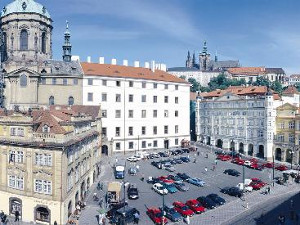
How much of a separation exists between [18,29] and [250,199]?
67685mm

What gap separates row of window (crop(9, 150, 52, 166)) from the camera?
139 feet

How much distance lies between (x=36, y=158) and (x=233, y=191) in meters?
29.7

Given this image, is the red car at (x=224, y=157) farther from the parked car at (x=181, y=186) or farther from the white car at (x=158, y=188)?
the white car at (x=158, y=188)

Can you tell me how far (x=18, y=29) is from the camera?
87562mm

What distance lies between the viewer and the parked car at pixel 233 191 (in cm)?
5389

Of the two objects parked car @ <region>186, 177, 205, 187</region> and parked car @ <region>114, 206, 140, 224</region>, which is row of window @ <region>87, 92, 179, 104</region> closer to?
parked car @ <region>186, 177, 205, 187</region>

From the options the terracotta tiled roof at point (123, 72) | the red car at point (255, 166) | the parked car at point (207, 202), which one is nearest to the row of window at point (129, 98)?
the terracotta tiled roof at point (123, 72)

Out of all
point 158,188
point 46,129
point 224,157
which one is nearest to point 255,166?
point 224,157

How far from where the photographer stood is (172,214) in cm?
4419

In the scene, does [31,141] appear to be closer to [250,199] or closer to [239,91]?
[250,199]

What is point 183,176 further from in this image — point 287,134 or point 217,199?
point 287,134

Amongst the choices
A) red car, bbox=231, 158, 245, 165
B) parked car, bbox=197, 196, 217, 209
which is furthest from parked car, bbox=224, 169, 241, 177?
parked car, bbox=197, 196, 217, 209

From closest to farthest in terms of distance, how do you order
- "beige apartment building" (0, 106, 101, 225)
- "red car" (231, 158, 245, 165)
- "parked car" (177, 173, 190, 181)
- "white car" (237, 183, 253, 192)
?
1. "beige apartment building" (0, 106, 101, 225)
2. "white car" (237, 183, 253, 192)
3. "parked car" (177, 173, 190, 181)
4. "red car" (231, 158, 245, 165)

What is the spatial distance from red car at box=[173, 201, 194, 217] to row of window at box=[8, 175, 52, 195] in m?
16.5
